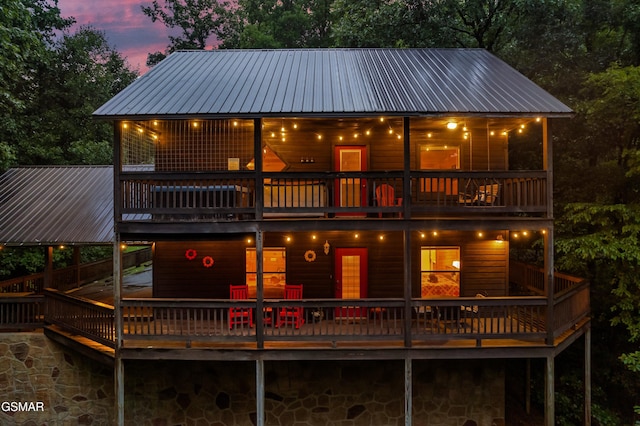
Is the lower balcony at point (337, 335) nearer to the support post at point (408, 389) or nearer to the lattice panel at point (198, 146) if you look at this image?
the support post at point (408, 389)

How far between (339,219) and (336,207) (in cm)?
33

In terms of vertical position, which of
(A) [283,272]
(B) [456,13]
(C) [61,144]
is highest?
(B) [456,13]

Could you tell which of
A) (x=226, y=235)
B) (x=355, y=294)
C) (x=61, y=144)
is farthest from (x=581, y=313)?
(x=61, y=144)

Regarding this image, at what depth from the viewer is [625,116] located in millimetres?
11594

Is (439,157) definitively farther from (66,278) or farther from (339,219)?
(66,278)

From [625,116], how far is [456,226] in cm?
775

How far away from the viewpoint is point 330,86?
9883 millimetres

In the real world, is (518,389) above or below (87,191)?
below

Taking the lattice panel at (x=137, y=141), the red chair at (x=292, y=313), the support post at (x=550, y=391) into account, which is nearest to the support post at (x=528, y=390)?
the support post at (x=550, y=391)

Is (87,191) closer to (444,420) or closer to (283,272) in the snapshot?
(283,272)

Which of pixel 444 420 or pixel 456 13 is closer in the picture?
pixel 444 420

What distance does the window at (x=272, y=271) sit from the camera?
11.3m

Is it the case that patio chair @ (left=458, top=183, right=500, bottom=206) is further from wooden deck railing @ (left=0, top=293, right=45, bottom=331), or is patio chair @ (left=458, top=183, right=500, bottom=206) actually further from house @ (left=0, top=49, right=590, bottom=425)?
wooden deck railing @ (left=0, top=293, right=45, bottom=331)

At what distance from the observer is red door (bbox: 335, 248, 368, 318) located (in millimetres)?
11305
